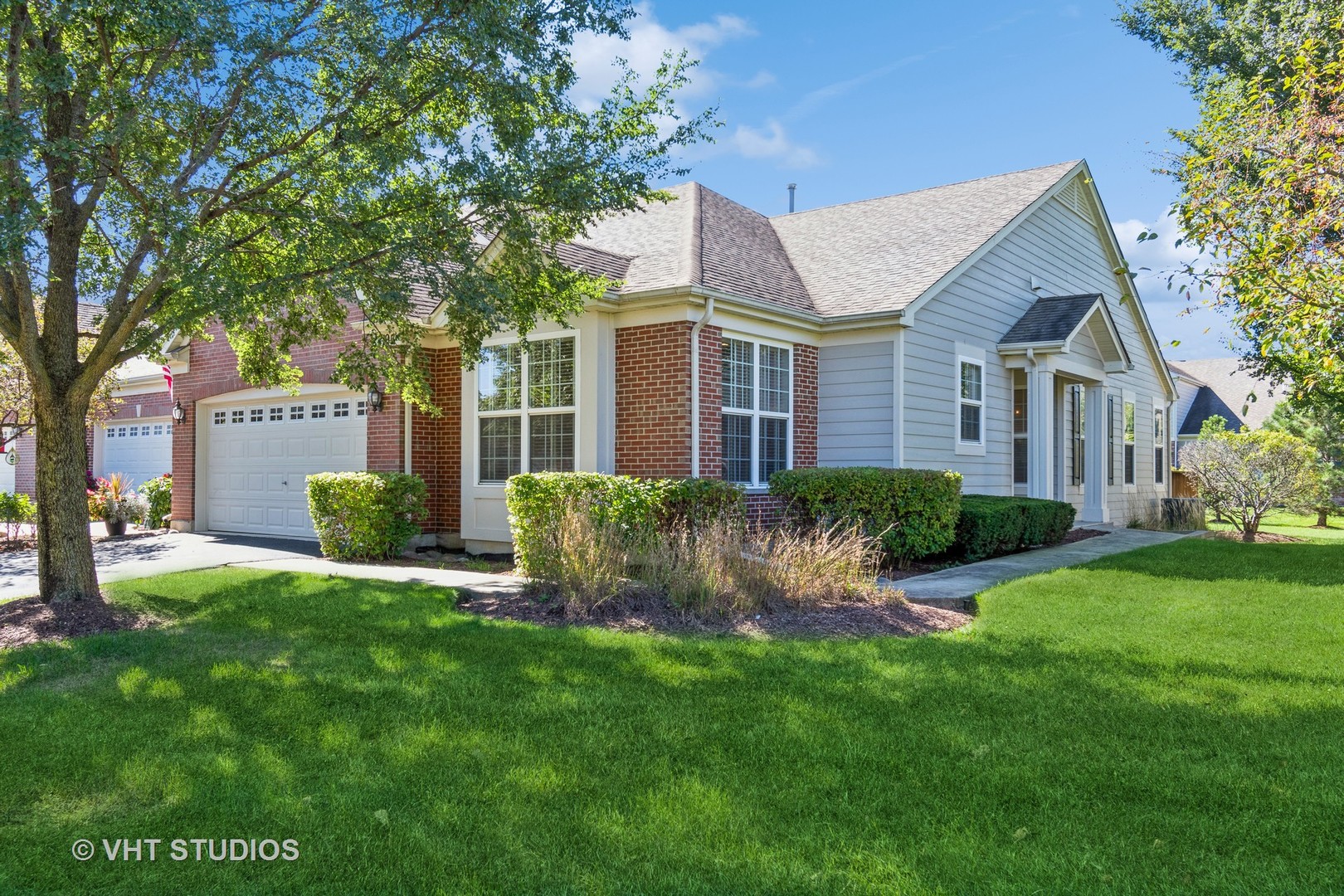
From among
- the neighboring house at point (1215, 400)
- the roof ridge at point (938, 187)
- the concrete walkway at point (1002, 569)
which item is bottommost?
the concrete walkway at point (1002, 569)

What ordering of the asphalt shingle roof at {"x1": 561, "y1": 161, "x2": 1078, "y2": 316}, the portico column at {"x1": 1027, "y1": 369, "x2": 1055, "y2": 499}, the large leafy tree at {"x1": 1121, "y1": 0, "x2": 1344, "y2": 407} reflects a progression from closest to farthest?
the large leafy tree at {"x1": 1121, "y1": 0, "x2": 1344, "y2": 407} < the asphalt shingle roof at {"x1": 561, "y1": 161, "x2": 1078, "y2": 316} < the portico column at {"x1": 1027, "y1": 369, "x2": 1055, "y2": 499}

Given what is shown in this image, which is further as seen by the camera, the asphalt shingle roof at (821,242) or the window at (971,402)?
the window at (971,402)

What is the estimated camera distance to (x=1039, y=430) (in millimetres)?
14828

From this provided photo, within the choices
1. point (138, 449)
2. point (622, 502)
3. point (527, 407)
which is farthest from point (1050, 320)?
point (138, 449)

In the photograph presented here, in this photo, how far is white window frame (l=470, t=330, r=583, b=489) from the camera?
11.1 meters

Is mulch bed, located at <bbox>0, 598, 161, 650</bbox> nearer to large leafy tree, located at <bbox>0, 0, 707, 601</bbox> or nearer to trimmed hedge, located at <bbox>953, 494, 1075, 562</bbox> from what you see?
large leafy tree, located at <bbox>0, 0, 707, 601</bbox>

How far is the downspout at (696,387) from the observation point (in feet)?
34.9

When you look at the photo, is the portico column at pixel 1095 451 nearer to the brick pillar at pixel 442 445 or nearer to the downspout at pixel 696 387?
the downspout at pixel 696 387

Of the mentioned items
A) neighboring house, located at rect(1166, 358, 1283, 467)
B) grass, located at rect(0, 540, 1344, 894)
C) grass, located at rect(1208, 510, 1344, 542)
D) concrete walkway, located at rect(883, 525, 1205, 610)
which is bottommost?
grass, located at rect(1208, 510, 1344, 542)

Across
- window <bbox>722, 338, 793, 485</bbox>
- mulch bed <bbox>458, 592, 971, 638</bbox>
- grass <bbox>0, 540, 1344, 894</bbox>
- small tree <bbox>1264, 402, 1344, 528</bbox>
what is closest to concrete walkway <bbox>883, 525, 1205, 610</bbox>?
mulch bed <bbox>458, 592, 971, 638</bbox>

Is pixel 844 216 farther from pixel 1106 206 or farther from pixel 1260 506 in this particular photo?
pixel 1260 506

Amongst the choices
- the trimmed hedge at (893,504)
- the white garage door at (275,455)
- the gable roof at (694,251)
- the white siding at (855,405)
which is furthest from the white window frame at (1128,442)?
the white garage door at (275,455)

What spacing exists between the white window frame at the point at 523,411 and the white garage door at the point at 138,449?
9581mm

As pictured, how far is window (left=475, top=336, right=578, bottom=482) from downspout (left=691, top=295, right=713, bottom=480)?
1.55 m
